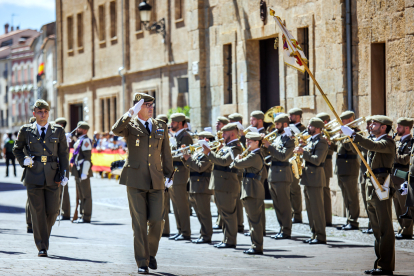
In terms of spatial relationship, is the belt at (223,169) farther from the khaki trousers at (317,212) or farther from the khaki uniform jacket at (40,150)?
the khaki uniform jacket at (40,150)

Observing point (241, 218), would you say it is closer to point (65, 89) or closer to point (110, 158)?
point (110, 158)

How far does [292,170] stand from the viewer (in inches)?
475

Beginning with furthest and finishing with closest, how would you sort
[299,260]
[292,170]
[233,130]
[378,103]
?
[378,103] → [292,170] → [233,130] → [299,260]

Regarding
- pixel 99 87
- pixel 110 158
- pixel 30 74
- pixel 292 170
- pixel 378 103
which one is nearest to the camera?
pixel 292 170

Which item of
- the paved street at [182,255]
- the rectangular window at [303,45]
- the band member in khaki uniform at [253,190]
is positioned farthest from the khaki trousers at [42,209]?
the rectangular window at [303,45]

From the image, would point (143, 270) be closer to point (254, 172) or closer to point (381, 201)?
point (254, 172)

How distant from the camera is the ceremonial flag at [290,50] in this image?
30.1 ft

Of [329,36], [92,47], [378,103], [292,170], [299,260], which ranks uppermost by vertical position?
[92,47]

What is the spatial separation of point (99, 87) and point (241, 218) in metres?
17.8

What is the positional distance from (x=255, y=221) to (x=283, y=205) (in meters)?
1.88

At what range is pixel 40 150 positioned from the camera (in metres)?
9.64

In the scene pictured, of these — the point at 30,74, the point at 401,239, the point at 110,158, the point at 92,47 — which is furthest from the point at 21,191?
the point at 30,74

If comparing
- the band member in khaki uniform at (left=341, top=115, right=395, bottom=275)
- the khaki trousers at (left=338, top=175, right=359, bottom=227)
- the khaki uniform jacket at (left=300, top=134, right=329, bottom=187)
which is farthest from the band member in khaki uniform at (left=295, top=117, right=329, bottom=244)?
the band member in khaki uniform at (left=341, top=115, right=395, bottom=275)

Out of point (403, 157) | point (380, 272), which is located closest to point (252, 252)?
point (380, 272)
